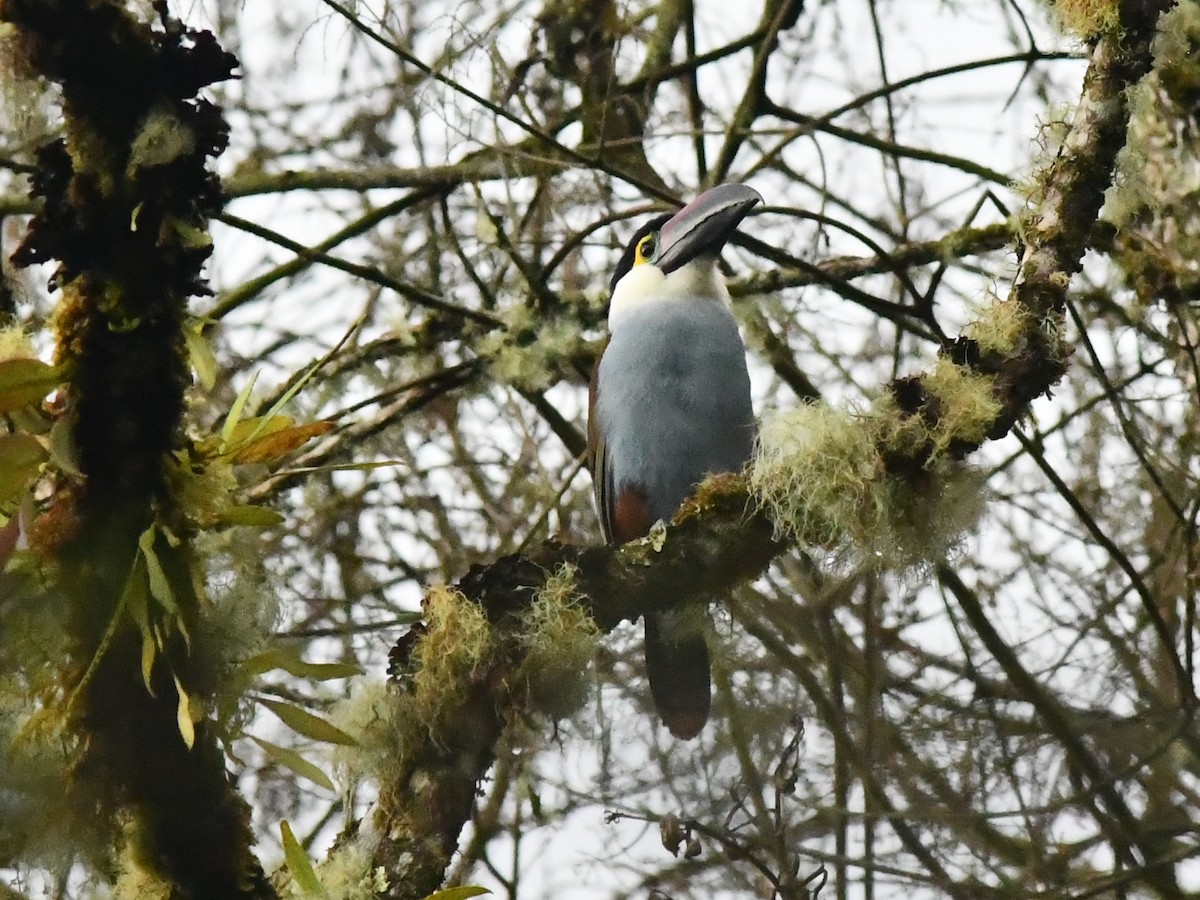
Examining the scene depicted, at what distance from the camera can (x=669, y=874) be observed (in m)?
3.64

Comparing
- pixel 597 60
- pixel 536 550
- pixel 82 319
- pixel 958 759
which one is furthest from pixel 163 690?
pixel 597 60

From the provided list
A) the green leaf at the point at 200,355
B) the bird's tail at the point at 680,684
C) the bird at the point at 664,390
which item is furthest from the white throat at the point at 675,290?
the green leaf at the point at 200,355

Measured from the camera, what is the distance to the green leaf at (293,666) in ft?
5.89

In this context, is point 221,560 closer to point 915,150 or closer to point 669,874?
point 669,874

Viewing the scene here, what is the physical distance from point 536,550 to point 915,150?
6.03 ft

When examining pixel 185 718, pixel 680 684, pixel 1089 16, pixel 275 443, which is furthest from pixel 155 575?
pixel 680 684

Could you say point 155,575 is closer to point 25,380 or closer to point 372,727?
point 25,380

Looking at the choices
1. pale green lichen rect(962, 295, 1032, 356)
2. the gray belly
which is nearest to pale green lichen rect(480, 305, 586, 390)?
the gray belly

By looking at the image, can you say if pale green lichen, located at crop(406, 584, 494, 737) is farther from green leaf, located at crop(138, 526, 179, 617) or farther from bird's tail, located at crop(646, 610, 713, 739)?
bird's tail, located at crop(646, 610, 713, 739)

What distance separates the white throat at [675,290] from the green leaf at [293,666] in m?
1.98

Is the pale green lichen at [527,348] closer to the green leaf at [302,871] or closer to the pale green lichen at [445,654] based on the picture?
the pale green lichen at [445,654]

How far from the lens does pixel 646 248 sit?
13.0 ft

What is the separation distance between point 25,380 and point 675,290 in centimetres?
253

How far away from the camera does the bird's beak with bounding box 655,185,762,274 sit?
337cm
